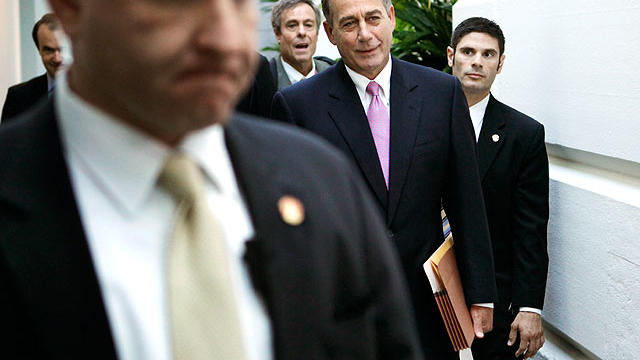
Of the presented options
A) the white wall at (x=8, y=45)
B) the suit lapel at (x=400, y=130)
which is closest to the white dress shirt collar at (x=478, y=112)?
the suit lapel at (x=400, y=130)

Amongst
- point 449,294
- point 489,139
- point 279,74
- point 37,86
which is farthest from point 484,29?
point 37,86

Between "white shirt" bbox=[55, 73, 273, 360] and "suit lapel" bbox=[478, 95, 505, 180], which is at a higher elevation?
"white shirt" bbox=[55, 73, 273, 360]

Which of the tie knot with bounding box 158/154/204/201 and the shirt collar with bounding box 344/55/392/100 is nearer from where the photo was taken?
the tie knot with bounding box 158/154/204/201

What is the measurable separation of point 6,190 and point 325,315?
0.52m

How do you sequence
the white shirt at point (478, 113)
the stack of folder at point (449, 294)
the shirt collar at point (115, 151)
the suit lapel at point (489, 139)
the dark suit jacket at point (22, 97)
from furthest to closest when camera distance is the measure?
the dark suit jacket at point (22, 97) → the white shirt at point (478, 113) → the suit lapel at point (489, 139) → the stack of folder at point (449, 294) → the shirt collar at point (115, 151)

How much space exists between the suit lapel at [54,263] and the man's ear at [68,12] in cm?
18

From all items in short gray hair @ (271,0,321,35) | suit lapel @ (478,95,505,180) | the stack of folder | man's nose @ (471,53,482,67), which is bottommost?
the stack of folder

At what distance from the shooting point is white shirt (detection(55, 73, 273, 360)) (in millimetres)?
1418

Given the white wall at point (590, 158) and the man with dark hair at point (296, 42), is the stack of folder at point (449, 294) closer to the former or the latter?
the white wall at point (590, 158)

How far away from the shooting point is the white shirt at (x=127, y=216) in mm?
1418

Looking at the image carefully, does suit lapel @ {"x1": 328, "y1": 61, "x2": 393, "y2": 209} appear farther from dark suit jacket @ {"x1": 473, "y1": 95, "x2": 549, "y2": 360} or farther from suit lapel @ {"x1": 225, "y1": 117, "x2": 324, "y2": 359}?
suit lapel @ {"x1": 225, "y1": 117, "x2": 324, "y2": 359}

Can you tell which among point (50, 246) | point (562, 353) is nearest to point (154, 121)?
point (50, 246)

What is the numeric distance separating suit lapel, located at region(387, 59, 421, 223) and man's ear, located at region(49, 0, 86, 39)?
2.66m

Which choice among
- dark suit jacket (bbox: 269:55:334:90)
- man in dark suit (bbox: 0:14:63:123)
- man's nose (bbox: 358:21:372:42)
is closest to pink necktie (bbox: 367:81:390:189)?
man's nose (bbox: 358:21:372:42)
